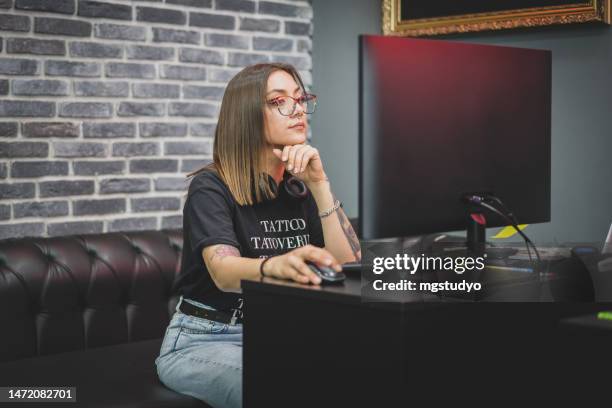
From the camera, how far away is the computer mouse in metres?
1.49

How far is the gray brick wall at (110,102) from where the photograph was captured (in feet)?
8.79

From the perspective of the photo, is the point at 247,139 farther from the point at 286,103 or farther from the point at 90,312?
the point at 90,312

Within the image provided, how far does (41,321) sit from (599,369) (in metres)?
1.66

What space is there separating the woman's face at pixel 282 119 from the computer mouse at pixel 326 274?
559 mm

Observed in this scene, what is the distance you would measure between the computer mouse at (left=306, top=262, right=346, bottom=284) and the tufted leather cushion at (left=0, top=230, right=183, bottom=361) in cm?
121

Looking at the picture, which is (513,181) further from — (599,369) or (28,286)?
(28,286)

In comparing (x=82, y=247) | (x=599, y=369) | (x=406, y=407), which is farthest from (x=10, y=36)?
(x=599, y=369)

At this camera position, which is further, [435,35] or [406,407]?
[435,35]

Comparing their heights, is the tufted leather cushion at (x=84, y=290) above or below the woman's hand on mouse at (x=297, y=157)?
below

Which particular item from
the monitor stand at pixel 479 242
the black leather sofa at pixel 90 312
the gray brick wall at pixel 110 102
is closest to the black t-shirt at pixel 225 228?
the black leather sofa at pixel 90 312

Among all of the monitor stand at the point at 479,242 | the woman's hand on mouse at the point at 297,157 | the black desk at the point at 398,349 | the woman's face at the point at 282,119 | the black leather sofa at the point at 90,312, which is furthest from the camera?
the black leather sofa at the point at 90,312

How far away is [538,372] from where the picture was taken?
1633mm

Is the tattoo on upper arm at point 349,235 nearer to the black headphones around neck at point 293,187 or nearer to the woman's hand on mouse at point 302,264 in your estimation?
the black headphones around neck at point 293,187

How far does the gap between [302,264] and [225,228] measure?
1.34 feet
